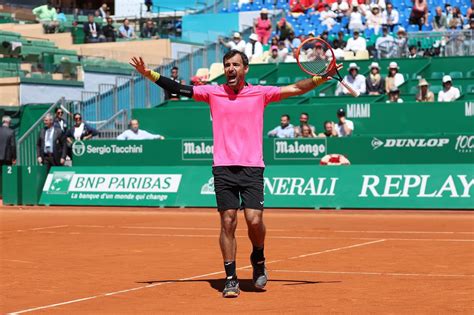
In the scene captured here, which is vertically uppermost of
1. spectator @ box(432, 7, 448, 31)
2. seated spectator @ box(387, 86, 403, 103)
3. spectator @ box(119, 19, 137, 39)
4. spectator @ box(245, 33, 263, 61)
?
spectator @ box(432, 7, 448, 31)

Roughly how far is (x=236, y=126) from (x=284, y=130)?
16159mm

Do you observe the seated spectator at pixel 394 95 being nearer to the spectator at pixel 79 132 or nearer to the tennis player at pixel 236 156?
the spectator at pixel 79 132

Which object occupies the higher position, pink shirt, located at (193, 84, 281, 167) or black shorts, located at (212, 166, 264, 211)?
pink shirt, located at (193, 84, 281, 167)

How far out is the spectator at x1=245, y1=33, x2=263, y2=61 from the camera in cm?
3256

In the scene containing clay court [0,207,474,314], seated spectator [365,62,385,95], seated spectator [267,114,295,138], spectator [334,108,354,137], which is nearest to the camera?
clay court [0,207,474,314]

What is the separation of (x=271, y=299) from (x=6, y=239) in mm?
8168

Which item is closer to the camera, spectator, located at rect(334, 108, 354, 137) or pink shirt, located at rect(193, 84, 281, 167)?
pink shirt, located at rect(193, 84, 281, 167)

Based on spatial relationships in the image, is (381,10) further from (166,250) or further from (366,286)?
(366,286)

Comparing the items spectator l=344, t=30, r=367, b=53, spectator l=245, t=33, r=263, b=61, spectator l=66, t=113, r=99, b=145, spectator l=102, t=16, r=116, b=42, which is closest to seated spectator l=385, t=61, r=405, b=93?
spectator l=344, t=30, r=367, b=53

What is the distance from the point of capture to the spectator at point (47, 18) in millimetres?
41156

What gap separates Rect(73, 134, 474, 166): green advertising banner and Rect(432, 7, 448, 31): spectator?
8.19 m

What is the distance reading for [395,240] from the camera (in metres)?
15.5

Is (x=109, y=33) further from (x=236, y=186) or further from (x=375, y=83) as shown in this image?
(x=236, y=186)

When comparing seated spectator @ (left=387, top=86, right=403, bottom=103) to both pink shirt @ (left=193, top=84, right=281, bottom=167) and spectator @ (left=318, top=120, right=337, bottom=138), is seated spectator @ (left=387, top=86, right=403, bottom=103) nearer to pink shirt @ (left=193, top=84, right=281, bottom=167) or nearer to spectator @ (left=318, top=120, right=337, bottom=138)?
spectator @ (left=318, top=120, right=337, bottom=138)
